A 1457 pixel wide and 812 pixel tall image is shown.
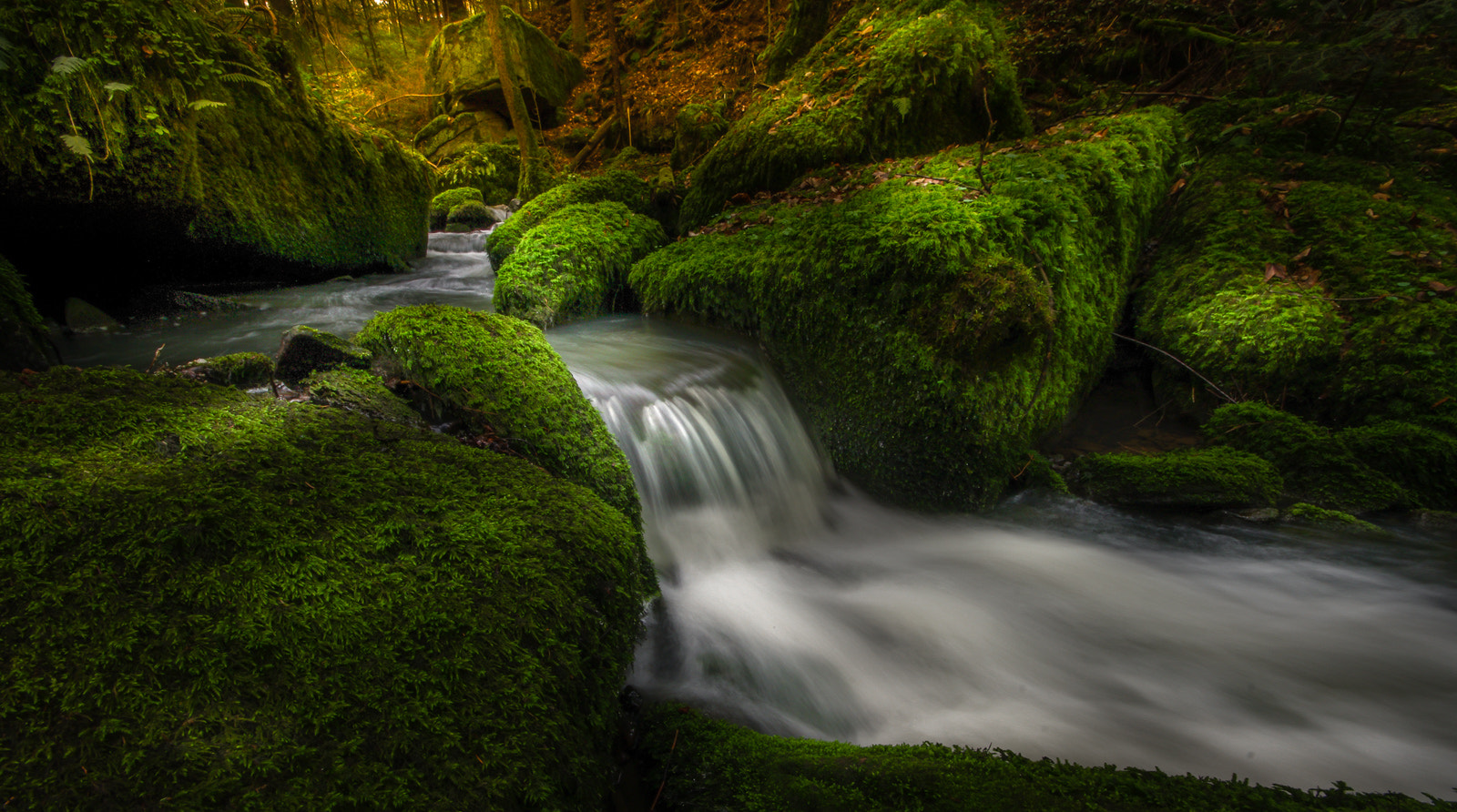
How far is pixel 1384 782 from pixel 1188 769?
2.28ft

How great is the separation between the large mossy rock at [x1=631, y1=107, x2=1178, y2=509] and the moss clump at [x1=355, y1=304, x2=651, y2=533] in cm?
210

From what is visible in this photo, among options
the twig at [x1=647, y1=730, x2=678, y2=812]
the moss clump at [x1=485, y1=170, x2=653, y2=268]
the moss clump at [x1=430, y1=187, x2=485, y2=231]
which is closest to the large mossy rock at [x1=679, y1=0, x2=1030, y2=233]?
the moss clump at [x1=485, y1=170, x2=653, y2=268]

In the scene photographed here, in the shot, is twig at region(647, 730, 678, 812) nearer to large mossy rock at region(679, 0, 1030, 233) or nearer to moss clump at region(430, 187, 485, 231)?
large mossy rock at region(679, 0, 1030, 233)

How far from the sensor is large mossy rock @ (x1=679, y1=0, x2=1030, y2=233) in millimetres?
6281

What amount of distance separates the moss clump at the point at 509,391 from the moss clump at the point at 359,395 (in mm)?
161

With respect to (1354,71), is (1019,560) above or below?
below

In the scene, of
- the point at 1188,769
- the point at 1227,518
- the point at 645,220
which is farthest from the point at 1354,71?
the point at 645,220

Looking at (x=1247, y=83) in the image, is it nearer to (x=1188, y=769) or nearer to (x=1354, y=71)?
(x=1354, y=71)

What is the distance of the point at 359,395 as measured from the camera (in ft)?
9.05

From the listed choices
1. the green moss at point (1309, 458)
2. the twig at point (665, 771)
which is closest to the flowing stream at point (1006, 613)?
the green moss at point (1309, 458)

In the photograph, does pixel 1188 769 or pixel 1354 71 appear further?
pixel 1354 71

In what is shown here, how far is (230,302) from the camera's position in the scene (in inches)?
225

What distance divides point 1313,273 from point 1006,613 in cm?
394

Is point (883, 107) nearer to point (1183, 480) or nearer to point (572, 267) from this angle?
point (572, 267)
